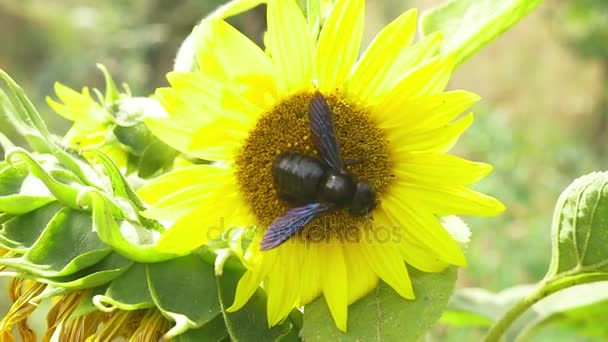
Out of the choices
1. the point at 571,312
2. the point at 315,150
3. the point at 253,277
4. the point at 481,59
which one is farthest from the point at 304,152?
the point at 481,59

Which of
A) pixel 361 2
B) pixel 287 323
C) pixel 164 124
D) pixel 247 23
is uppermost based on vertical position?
pixel 361 2

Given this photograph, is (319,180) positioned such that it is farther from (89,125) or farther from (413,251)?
(89,125)

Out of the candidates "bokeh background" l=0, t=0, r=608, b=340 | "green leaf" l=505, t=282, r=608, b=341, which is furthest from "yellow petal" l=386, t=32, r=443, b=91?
"bokeh background" l=0, t=0, r=608, b=340

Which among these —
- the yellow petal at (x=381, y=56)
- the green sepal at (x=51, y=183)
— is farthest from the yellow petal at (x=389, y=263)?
the green sepal at (x=51, y=183)

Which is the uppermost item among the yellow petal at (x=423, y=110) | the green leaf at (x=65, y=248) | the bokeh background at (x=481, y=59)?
the yellow petal at (x=423, y=110)

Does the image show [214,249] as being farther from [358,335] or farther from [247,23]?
[247,23]

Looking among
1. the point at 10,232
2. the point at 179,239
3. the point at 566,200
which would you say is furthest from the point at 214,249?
the point at 566,200

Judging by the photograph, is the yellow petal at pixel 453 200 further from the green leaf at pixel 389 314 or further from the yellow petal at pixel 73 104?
the yellow petal at pixel 73 104
